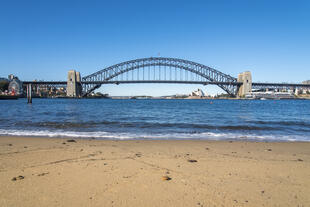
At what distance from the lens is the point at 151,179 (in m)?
2.45

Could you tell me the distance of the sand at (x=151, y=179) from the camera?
6.31ft

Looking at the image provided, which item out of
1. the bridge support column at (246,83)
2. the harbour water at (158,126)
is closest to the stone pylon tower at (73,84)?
the bridge support column at (246,83)

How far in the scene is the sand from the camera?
75.8 inches

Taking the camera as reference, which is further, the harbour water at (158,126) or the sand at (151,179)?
the harbour water at (158,126)

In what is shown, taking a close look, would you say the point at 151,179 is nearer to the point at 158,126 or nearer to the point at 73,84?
the point at 158,126

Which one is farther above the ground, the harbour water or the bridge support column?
the bridge support column

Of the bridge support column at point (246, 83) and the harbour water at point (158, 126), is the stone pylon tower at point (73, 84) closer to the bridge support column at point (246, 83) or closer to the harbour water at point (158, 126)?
the bridge support column at point (246, 83)

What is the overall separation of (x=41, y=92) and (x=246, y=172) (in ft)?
403

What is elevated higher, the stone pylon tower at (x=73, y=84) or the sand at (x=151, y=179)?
the stone pylon tower at (x=73, y=84)

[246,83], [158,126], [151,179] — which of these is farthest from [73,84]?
[151,179]

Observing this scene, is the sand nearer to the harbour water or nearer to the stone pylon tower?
the harbour water

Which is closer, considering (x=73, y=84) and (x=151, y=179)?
(x=151, y=179)

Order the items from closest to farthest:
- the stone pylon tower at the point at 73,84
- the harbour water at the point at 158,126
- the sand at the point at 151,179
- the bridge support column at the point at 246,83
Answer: the sand at the point at 151,179 → the harbour water at the point at 158,126 → the stone pylon tower at the point at 73,84 → the bridge support column at the point at 246,83

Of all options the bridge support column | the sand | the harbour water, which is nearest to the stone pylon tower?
the bridge support column
